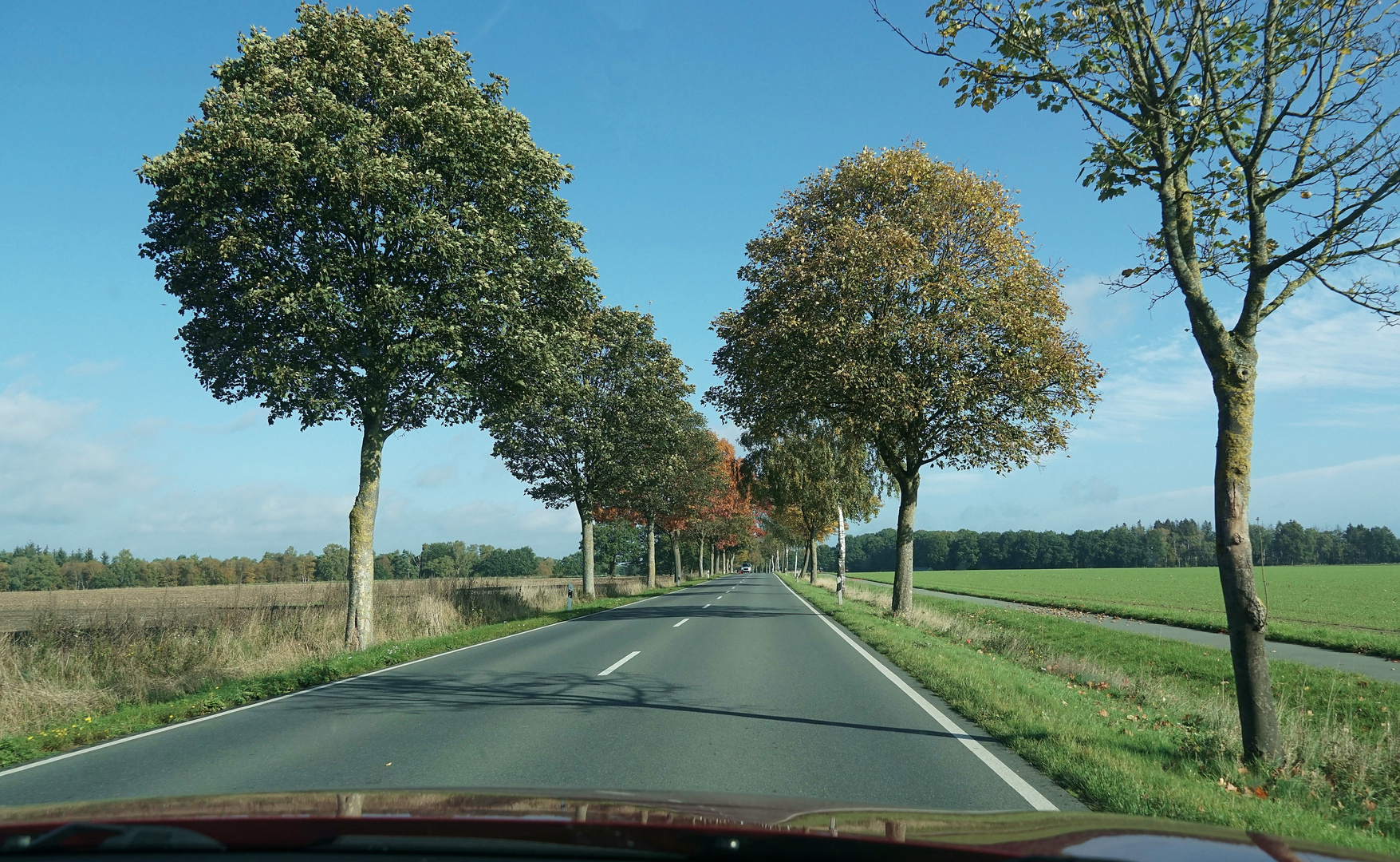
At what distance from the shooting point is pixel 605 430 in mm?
30781

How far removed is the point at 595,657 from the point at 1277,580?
58.7m

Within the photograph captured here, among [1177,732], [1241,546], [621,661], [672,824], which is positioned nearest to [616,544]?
[621,661]

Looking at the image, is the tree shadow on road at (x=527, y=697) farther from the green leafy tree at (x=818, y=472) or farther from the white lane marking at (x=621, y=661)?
the green leafy tree at (x=818, y=472)

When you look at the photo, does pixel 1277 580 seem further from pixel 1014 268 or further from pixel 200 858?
pixel 200 858

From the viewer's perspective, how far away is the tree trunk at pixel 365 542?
15.2 metres

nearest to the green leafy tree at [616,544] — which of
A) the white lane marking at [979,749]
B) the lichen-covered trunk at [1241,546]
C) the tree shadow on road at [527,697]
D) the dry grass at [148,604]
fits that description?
the dry grass at [148,604]

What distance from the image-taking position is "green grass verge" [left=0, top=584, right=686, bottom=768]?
303 inches

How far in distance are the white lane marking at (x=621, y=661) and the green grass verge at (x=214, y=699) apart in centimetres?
379

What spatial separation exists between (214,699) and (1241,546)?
35.7 ft

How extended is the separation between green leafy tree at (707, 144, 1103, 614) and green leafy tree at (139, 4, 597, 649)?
6.86 meters

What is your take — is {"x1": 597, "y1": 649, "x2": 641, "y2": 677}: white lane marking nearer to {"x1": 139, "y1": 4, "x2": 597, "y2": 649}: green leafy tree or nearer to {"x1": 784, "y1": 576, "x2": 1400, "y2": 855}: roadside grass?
{"x1": 784, "y1": 576, "x2": 1400, "y2": 855}: roadside grass

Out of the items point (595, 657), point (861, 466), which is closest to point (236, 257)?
point (595, 657)

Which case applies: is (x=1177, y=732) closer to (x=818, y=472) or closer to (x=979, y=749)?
(x=979, y=749)

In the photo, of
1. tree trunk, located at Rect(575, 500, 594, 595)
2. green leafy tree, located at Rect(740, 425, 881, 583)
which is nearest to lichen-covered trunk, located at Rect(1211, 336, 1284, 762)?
green leafy tree, located at Rect(740, 425, 881, 583)
